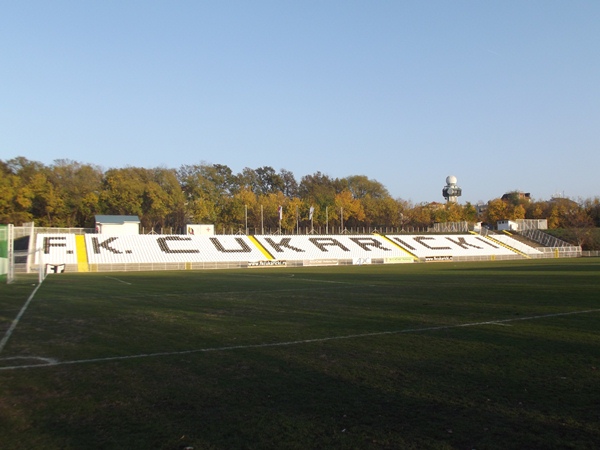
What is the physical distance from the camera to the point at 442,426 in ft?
17.5

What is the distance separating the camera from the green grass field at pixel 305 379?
17.0ft

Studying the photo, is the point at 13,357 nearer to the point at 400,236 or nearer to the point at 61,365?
the point at 61,365

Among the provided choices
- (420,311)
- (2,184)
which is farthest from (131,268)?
(420,311)

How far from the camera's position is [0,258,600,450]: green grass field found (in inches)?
204

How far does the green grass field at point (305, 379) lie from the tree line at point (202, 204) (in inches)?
2433

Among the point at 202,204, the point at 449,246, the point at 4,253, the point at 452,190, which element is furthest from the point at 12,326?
the point at 452,190

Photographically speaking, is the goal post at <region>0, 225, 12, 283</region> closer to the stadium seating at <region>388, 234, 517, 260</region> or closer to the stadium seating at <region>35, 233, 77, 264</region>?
the stadium seating at <region>35, 233, 77, 264</region>

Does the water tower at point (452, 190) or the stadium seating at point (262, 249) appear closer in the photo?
the stadium seating at point (262, 249)

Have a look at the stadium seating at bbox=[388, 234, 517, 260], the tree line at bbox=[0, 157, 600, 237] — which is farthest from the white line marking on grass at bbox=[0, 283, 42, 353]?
the tree line at bbox=[0, 157, 600, 237]

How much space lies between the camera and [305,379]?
286 inches

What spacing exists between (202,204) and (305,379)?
75.4m

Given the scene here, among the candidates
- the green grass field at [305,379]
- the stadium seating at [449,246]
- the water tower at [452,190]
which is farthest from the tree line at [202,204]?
the green grass field at [305,379]

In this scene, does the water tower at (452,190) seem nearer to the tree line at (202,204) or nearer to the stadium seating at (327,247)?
the tree line at (202,204)

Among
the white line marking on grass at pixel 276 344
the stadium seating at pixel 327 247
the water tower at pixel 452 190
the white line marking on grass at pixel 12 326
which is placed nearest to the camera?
the white line marking on grass at pixel 276 344
